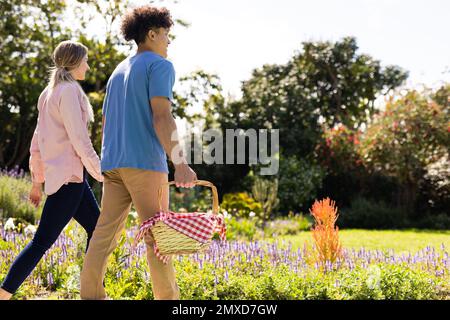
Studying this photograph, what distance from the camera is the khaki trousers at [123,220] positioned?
3387 mm

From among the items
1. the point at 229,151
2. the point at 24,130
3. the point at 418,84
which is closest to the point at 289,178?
the point at 229,151

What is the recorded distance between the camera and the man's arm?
329 centimetres

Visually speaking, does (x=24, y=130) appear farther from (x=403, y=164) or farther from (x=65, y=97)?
(x=65, y=97)

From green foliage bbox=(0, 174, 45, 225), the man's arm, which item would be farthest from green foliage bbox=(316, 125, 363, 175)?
the man's arm

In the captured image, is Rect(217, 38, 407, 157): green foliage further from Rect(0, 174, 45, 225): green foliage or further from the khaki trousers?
the khaki trousers

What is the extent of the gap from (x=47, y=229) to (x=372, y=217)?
8797 millimetres

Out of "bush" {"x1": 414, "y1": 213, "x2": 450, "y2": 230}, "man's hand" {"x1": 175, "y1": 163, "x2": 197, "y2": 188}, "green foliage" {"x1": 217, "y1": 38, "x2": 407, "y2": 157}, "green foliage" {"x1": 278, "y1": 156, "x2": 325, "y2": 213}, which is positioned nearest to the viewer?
"man's hand" {"x1": 175, "y1": 163, "x2": 197, "y2": 188}

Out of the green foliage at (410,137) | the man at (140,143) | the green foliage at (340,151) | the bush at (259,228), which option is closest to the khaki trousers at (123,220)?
the man at (140,143)

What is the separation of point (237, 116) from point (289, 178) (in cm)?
209

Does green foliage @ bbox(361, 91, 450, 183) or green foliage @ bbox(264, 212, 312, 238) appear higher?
green foliage @ bbox(361, 91, 450, 183)

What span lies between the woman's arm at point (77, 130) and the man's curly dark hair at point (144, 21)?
0.61m

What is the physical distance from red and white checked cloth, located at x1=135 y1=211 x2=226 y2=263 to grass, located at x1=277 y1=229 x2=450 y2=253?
175 inches

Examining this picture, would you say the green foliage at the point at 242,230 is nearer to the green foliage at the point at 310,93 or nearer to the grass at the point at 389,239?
the grass at the point at 389,239
